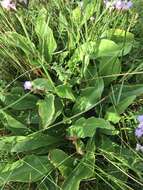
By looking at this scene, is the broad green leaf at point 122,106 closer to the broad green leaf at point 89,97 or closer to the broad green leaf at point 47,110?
the broad green leaf at point 89,97

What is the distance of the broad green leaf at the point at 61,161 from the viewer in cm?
181

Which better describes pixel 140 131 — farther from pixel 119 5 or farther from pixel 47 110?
pixel 119 5

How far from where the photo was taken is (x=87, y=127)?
1.84 metres

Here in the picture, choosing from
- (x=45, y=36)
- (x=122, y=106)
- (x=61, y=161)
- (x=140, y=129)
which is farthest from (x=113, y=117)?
(x=45, y=36)

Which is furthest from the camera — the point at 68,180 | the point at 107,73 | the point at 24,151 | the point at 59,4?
the point at 59,4

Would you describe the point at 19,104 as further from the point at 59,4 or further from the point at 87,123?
the point at 59,4

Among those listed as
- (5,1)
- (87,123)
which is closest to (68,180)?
(87,123)

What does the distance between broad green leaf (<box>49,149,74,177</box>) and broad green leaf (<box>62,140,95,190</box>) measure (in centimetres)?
3

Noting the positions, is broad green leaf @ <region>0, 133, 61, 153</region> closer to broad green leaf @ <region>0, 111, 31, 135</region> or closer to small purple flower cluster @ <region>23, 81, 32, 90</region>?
broad green leaf @ <region>0, 111, 31, 135</region>

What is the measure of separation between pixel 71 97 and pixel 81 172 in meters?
0.30

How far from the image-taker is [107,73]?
80.2 inches

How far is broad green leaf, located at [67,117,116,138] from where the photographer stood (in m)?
1.81

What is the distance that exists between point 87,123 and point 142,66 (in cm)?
34

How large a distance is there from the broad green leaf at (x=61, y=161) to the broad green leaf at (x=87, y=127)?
0.27 ft
